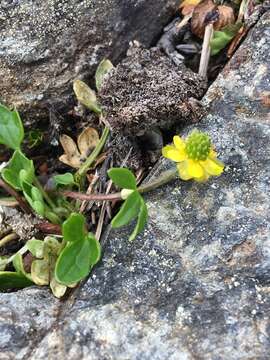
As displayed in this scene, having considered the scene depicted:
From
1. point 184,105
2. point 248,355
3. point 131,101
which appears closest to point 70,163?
point 131,101

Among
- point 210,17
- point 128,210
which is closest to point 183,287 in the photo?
point 128,210

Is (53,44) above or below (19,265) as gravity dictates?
above

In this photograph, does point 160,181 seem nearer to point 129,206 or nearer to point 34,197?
point 129,206

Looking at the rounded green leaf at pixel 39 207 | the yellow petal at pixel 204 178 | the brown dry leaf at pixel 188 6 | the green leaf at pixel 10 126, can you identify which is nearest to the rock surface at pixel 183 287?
the yellow petal at pixel 204 178

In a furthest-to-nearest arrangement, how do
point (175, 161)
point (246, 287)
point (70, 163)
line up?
point (70, 163) < point (175, 161) < point (246, 287)

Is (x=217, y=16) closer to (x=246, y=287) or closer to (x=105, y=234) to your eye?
(x=105, y=234)

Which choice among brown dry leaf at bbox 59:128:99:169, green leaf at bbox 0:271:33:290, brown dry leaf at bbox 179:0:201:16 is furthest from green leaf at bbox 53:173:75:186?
brown dry leaf at bbox 179:0:201:16

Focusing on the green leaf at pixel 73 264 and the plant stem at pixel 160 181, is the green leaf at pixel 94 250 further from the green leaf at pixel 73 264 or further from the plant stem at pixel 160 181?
the plant stem at pixel 160 181
